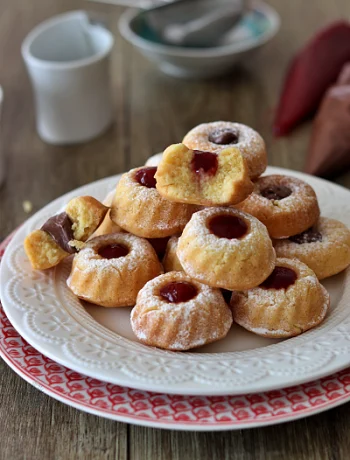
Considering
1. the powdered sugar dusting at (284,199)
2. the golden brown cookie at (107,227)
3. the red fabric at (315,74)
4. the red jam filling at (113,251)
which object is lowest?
the red fabric at (315,74)

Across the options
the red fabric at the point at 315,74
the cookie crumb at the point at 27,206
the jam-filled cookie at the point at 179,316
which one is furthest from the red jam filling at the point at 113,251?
the red fabric at the point at 315,74

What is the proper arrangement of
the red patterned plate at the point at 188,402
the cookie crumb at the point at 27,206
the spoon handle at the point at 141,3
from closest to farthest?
the red patterned plate at the point at 188,402 → the cookie crumb at the point at 27,206 → the spoon handle at the point at 141,3

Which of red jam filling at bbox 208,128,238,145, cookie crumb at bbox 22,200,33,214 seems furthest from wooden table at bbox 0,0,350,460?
red jam filling at bbox 208,128,238,145

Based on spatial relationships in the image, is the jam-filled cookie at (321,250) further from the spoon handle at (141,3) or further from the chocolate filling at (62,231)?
the spoon handle at (141,3)

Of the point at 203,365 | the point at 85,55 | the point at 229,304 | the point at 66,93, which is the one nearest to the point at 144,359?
the point at 203,365

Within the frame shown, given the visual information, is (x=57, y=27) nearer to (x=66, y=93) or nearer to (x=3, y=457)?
(x=66, y=93)

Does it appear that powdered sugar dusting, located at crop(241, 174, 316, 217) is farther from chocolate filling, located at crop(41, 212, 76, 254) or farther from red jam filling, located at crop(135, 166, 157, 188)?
chocolate filling, located at crop(41, 212, 76, 254)
